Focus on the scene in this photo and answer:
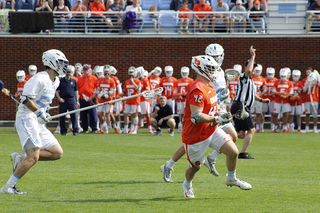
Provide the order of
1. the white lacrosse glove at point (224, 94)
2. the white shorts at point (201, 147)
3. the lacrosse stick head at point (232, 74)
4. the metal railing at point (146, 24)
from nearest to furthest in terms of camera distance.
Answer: the white shorts at point (201, 147) → the white lacrosse glove at point (224, 94) → the lacrosse stick head at point (232, 74) → the metal railing at point (146, 24)

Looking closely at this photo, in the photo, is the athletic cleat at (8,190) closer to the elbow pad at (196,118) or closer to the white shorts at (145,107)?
the elbow pad at (196,118)

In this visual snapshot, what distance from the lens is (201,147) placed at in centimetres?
559

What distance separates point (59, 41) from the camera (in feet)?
67.1

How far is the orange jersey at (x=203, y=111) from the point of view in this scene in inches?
215

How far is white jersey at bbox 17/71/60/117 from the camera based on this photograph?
19.0 ft

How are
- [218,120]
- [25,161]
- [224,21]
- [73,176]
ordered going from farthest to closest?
[224,21], [73,176], [25,161], [218,120]

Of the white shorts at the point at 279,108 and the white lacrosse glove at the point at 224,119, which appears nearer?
the white lacrosse glove at the point at 224,119

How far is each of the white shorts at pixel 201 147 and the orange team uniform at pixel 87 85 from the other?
1142cm

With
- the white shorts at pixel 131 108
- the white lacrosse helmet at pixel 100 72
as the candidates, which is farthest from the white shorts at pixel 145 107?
the white lacrosse helmet at pixel 100 72

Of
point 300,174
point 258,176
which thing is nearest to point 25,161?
point 258,176

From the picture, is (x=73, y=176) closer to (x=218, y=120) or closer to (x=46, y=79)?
(x=46, y=79)

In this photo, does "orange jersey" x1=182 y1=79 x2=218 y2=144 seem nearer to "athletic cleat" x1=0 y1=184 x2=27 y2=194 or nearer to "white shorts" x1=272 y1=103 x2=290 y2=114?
"athletic cleat" x1=0 y1=184 x2=27 y2=194

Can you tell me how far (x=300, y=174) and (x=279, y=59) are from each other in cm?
1347

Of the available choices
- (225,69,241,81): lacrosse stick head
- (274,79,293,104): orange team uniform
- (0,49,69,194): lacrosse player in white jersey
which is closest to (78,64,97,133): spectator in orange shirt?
(274,79,293,104): orange team uniform
